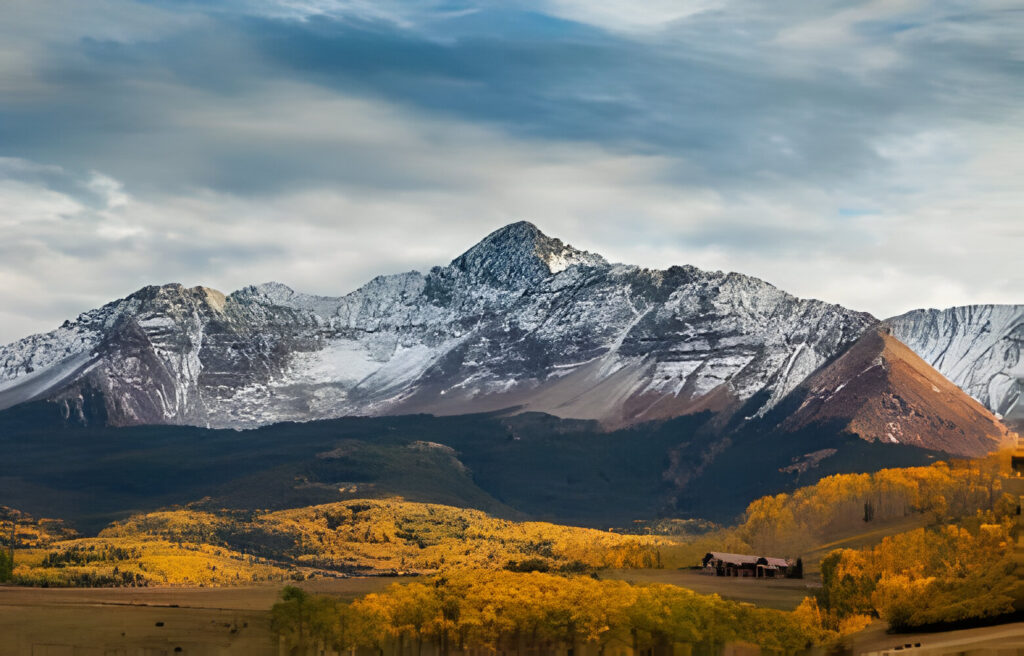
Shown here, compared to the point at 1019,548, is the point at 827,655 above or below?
below

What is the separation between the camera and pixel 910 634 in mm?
167500

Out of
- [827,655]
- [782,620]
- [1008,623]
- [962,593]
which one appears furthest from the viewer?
[782,620]

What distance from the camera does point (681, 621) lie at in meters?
196

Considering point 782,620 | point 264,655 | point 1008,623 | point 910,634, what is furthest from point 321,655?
point 1008,623

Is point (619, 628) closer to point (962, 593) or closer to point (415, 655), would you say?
point (415, 655)

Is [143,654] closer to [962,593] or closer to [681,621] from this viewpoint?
[681,621]

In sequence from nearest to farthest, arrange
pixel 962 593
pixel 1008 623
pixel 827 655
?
pixel 1008 623 < pixel 962 593 < pixel 827 655

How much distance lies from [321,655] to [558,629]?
29.5 metres

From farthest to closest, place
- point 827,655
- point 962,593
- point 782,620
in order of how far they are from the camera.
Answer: point 782,620 → point 827,655 → point 962,593

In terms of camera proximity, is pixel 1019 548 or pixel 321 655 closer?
pixel 1019 548

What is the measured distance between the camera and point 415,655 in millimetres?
198250

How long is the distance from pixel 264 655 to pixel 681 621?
51.9 meters

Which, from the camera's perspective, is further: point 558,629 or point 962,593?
point 558,629

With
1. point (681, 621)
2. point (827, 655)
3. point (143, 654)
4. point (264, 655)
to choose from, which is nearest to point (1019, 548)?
point (827, 655)
